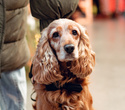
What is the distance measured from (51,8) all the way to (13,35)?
37 cm

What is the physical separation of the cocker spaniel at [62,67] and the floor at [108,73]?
123cm

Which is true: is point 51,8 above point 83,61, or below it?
above

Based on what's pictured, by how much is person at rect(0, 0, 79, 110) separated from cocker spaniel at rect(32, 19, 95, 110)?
127 mm

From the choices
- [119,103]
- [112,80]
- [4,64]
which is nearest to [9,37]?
[4,64]

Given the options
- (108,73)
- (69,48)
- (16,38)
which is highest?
(69,48)

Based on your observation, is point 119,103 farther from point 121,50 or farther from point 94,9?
point 94,9

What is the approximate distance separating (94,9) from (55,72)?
32.5 ft

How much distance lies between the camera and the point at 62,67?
1.80 m

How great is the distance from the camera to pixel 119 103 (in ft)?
10.3

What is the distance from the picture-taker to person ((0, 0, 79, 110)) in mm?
1801

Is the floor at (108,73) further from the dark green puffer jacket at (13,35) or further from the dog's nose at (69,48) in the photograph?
the dog's nose at (69,48)

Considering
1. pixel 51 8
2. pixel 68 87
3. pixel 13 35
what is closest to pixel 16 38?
pixel 13 35

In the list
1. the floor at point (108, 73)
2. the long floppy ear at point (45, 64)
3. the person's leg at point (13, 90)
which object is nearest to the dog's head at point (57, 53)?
the long floppy ear at point (45, 64)

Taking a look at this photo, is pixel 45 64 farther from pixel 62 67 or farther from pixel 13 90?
pixel 13 90
